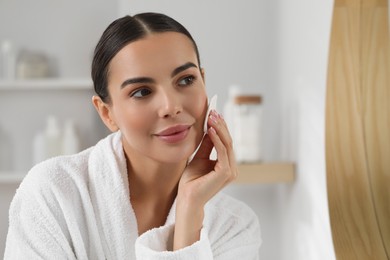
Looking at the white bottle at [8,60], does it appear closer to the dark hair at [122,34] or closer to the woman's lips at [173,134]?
the dark hair at [122,34]

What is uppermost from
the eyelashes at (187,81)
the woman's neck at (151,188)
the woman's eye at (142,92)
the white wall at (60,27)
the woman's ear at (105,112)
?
the white wall at (60,27)

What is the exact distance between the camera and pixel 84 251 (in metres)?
1.14

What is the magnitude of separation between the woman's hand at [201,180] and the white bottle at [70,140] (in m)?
1.34

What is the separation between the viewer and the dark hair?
1.03 meters

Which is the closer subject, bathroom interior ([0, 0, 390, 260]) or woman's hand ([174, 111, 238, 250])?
woman's hand ([174, 111, 238, 250])

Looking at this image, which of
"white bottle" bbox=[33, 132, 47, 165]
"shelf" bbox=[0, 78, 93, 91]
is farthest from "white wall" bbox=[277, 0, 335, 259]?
"white bottle" bbox=[33, 132, 47, 165]

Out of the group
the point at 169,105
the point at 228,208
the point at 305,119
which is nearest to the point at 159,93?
the point at 169,105

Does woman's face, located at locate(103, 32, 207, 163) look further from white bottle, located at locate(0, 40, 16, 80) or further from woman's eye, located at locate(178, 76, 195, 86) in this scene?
white bottle, located at locate(0, 40, 16, 80)

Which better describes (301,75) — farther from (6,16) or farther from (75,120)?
(6,16)

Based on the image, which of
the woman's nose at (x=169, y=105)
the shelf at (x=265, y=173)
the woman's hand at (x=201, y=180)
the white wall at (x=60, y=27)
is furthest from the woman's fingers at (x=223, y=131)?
the white wall at (x=60, y=27)

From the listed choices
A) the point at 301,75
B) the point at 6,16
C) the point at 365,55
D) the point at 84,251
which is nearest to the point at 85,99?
the point at 6,16

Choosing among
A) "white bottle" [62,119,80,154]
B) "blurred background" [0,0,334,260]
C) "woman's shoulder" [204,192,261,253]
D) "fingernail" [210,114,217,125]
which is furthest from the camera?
"white bottle" [62,119,80,154]

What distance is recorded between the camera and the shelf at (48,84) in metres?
2.48

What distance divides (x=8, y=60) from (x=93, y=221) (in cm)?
156
